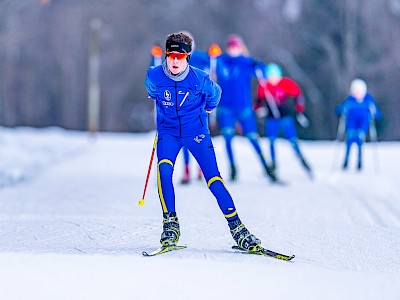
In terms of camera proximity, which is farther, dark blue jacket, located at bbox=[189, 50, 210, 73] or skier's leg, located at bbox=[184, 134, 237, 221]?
dark blue jacket, located at bbox=[189, 50, 210, 73]

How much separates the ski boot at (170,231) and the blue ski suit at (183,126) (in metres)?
0.06

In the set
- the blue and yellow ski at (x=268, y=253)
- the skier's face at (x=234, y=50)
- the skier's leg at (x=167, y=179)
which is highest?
the skier's face at (x=234, y=50)

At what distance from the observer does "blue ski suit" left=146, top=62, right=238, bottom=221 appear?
16.1ft

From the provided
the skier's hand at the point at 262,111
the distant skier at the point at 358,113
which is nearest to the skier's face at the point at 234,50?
the skier's hand at the point at 262,111

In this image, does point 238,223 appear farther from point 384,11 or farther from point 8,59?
point 8,59

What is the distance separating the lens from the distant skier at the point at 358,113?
12.4 meters

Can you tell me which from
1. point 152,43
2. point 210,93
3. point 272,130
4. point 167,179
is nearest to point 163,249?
point 167,179

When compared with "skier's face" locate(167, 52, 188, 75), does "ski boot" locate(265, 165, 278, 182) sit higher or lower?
lower

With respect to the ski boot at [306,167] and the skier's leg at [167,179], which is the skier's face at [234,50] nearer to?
the ski boot at [306,167]

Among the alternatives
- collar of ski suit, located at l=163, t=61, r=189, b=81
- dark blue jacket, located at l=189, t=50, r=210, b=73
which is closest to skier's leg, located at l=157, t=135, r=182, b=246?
collar of ski suit, located at l=163, t=61, r=189, b=81

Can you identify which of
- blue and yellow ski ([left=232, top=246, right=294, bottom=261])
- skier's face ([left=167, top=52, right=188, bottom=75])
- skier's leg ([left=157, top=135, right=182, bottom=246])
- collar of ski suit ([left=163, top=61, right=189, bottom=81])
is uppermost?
skier's face ([left=167, top=52, right=188, bottom=75])

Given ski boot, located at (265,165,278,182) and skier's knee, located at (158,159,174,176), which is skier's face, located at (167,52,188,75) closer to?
skier's knee, located at (158,159,174,176)

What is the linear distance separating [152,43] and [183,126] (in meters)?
34.2

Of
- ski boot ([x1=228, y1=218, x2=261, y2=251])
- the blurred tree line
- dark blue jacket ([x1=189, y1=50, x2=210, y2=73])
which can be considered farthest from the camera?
the blurred tree line
